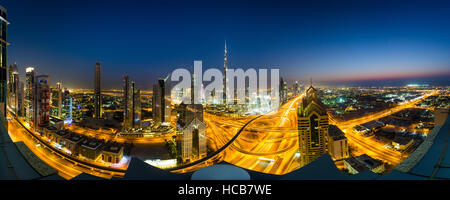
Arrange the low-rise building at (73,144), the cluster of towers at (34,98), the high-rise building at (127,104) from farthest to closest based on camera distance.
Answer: the high-rise building at (127,104), the cluster of towers at (34,98), the low-rise building at (73,144)

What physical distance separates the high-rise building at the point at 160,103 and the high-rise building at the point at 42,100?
715 cm

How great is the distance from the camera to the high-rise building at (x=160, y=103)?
50.4ft

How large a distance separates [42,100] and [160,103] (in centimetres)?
770

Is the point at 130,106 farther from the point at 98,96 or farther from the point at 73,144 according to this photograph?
the point at 73,144

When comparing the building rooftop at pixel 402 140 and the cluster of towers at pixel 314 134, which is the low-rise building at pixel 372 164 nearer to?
the cluster of towers at pixel 314 134

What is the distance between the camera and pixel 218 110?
18031 mm

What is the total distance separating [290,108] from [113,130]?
15.7 metres

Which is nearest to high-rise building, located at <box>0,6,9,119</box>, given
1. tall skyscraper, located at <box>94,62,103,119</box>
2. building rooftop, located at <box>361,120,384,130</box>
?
building rooftop, located at <box>361,120,384,130</box>

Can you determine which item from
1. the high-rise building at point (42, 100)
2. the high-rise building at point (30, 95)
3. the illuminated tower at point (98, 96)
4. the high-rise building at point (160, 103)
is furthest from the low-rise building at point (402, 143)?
the illuminated tower at point (98, 96)

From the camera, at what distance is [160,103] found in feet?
51.2

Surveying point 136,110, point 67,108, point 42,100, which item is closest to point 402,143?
point 136,110

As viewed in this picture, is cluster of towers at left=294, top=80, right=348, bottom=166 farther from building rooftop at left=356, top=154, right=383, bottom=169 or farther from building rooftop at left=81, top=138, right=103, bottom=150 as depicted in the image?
building rooftop at left=81, top=138, right=103, bottom=150

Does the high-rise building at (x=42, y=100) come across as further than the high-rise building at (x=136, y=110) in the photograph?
No
